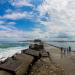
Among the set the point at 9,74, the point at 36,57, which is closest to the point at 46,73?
the point at 9,74

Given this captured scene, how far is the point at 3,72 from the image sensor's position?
24.7 ft

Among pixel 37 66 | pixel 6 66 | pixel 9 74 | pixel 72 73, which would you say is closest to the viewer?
pixel 9 74

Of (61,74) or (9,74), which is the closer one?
(9,74)

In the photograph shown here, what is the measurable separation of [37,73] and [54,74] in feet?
3.70

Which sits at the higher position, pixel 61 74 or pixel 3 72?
pixel 3 72

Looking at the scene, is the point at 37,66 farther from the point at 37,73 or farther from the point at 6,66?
the point at 6,66

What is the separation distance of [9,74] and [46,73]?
2574 mm

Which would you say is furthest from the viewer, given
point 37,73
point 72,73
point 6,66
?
point 72,73

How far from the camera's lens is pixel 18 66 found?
8281mm

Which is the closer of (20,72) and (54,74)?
(20,72)

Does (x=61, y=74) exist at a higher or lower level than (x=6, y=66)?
lower

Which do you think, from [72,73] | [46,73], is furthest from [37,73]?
A: [72,73]

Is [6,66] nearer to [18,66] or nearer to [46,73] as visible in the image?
[18,66]

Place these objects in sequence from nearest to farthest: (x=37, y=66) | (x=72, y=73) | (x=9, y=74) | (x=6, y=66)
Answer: (x=9, y=74) → (x=6, y=66) → (x=37, y=66) → (x=72, y=73)
